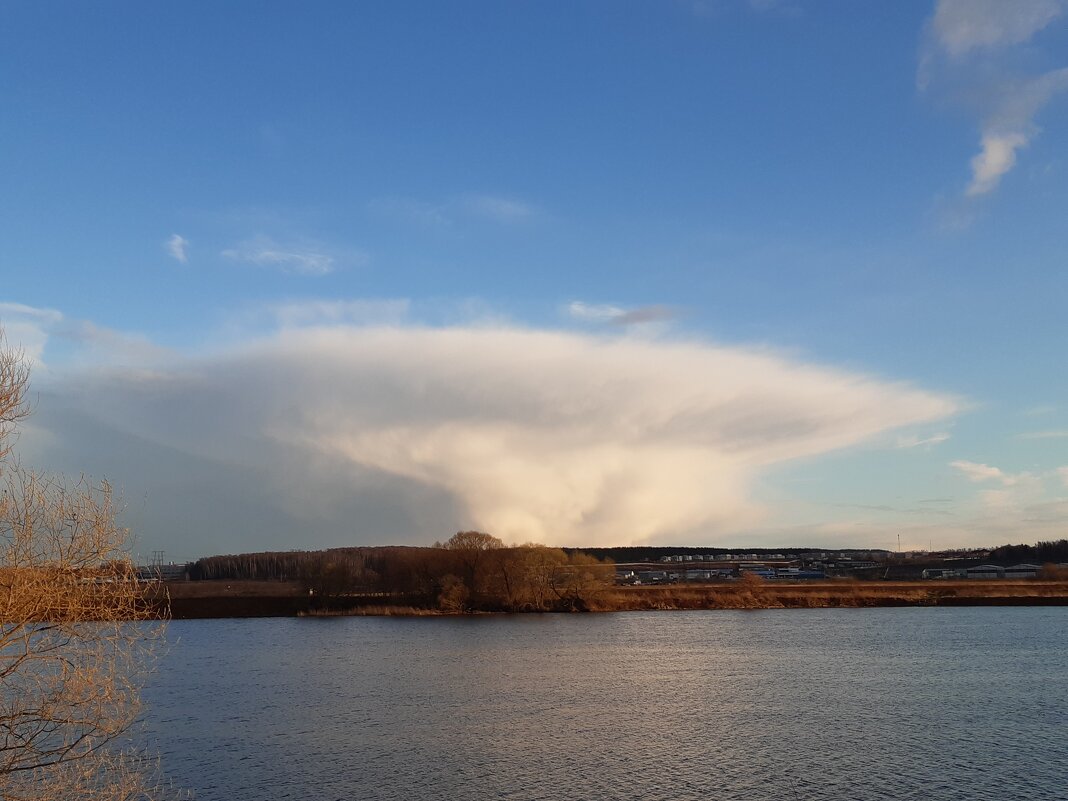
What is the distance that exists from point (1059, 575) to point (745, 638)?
359ft

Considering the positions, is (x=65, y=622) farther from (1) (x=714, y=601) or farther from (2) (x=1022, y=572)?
(2) (x=1022, y=572)

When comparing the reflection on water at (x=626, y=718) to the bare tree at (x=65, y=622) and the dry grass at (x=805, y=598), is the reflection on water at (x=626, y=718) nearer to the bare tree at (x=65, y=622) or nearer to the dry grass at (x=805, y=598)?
the bare tree at (x=65, y=622)

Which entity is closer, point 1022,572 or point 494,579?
point 494,579

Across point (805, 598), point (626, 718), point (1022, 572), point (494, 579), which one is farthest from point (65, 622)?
point (1022, 572)

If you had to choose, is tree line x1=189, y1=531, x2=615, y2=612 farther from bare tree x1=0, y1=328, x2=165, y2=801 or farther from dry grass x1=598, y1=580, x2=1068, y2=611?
bare tree x1=0, y1=328, x2=165, y2=801

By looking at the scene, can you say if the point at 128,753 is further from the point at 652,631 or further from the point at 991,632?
the point at 991,632

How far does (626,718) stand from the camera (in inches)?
1389

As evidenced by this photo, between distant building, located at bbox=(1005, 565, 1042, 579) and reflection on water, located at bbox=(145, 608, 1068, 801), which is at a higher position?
distant building, located at bbox=(1005, 565, 1042, 579)

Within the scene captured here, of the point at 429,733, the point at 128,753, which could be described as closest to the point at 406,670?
the point at 429,733

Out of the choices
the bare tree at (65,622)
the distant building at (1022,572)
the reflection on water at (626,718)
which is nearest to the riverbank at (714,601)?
the reflection on water at (626,718)

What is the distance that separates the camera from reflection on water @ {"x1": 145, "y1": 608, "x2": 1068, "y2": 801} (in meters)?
25.5

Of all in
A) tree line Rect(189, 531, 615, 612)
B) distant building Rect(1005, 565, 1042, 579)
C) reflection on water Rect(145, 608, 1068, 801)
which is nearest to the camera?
reflection on water Rect(145, 608, 1068, 801)

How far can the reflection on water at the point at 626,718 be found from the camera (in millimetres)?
25547

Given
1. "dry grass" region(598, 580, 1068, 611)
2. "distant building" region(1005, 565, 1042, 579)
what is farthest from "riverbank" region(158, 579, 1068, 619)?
"distant building" region(1005, 565, 1042, 579)
